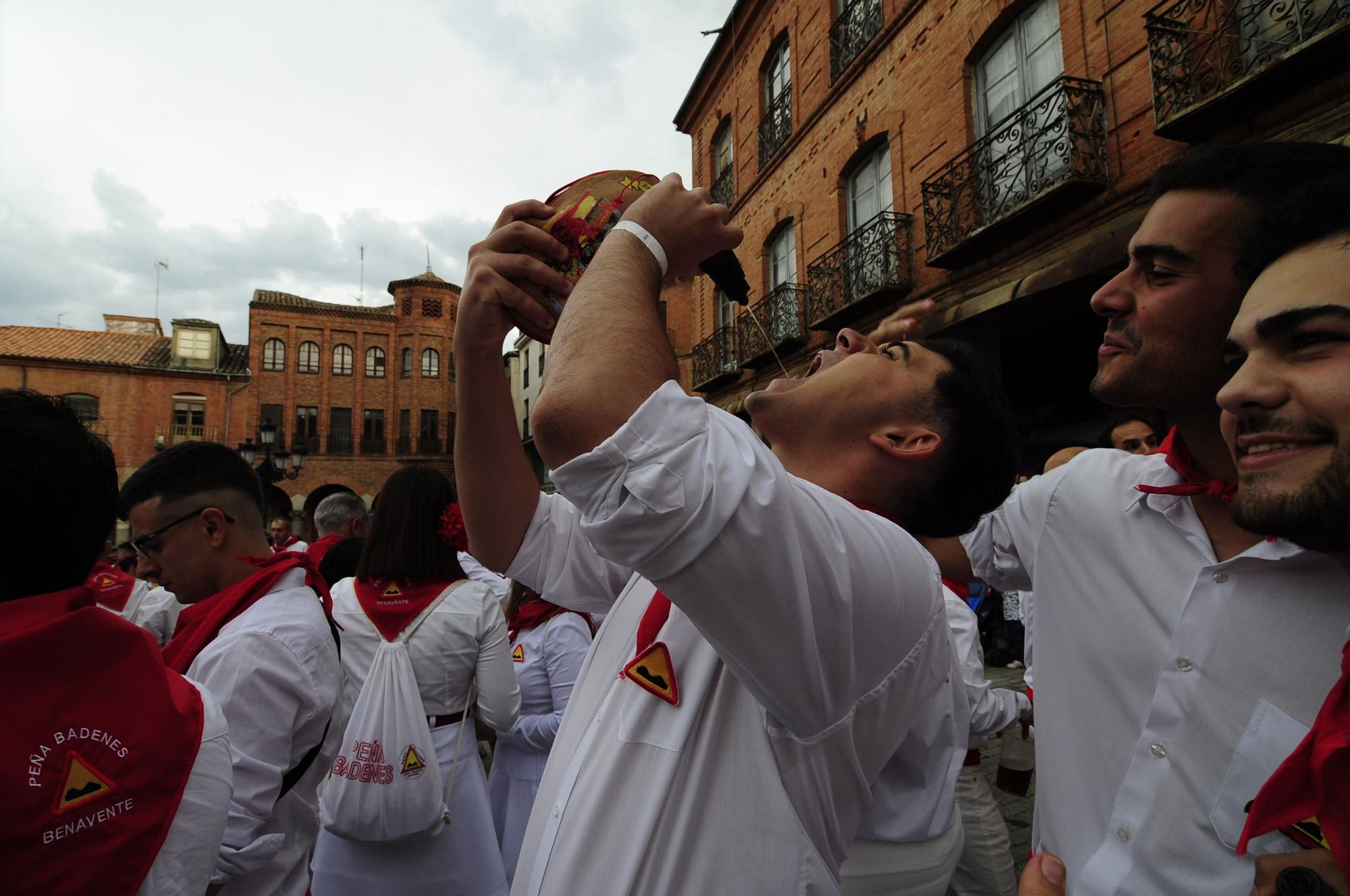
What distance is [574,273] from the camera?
154cm

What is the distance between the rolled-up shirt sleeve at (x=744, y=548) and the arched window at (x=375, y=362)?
39.8 metres

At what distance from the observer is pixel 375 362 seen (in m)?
37.9

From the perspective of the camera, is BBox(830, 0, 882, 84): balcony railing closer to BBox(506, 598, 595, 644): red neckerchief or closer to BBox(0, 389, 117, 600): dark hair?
BBox(506, 598, 595, 644): red neckerchief

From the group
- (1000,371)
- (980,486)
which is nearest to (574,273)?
(980,486)

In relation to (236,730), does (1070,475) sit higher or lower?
higher

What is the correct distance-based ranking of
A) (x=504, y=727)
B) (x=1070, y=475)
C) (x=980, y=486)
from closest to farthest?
(x=980, y=486), (x=1070, y=475), (x=504, y=727)

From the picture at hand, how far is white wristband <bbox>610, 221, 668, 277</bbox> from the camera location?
127 centimetres

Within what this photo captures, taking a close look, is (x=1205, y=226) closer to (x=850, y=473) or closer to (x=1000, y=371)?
(x=850, y=473)

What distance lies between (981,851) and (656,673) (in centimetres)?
302

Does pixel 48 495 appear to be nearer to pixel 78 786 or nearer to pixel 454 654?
pixel 78 786

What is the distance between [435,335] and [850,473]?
1541 inches

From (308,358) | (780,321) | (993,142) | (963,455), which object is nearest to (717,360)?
(780,321)

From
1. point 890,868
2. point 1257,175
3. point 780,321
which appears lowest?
point 890,868

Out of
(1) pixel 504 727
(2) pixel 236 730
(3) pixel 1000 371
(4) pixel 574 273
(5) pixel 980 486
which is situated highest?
(3) pixel 1000 371
